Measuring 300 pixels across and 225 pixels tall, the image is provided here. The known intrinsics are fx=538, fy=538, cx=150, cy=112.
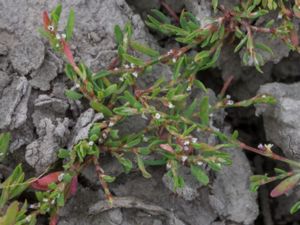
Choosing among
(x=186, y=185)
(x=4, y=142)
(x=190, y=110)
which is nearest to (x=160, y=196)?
(x=186, y=185)

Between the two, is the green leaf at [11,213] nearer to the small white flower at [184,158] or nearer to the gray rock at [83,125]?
the gray rock at [83,125]

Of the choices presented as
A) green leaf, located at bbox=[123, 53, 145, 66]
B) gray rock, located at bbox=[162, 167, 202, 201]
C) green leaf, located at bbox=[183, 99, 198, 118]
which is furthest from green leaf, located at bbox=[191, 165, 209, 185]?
green leaf, located at bbox=[123, 53, 145, 66]

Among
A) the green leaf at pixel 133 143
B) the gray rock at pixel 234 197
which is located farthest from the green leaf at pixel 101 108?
the gray rock at pixel 234 197

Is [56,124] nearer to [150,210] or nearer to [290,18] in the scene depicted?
[150,210]

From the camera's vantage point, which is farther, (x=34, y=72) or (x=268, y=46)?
(x=268, y=46)

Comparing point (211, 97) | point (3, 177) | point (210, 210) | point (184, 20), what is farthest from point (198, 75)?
point (3, 177)
